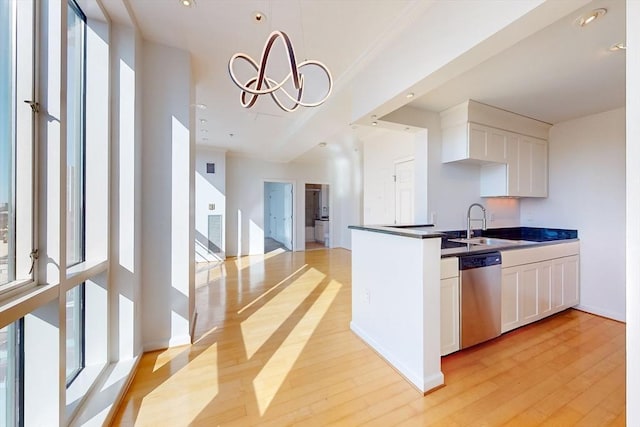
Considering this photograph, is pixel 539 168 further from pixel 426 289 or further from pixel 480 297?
pixel 426 289

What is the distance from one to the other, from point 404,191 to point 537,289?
2062mm

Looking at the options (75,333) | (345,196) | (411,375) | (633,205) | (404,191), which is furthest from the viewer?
(345,196)

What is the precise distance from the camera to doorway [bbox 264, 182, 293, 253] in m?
7.22

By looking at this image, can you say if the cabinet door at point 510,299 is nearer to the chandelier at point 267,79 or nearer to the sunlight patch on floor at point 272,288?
the chandelier at point 267,79

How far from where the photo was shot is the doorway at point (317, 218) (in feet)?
25.5

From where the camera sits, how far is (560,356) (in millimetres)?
2086

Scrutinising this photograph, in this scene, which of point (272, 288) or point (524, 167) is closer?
point (524, 167)

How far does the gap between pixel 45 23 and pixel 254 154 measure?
17.0 feet

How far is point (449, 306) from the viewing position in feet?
6.55

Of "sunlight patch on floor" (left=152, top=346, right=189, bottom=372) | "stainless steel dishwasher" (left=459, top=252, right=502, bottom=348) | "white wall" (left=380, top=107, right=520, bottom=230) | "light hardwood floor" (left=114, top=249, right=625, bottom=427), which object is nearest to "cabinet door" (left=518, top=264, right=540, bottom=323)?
"light hardwood floor" (left=114, top=249, right=625, bottom=427)

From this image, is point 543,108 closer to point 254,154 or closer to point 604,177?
point 604,177

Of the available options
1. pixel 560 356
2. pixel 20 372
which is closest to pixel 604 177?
pixel 560 356

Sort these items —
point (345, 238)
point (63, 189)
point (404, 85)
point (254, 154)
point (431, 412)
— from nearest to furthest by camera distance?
point (63, 189)
point (431, 412)
point (404, 85)
point (254, 154)
point (345, 238)

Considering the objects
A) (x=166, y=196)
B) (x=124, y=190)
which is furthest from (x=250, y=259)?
(x=124, y=190)
